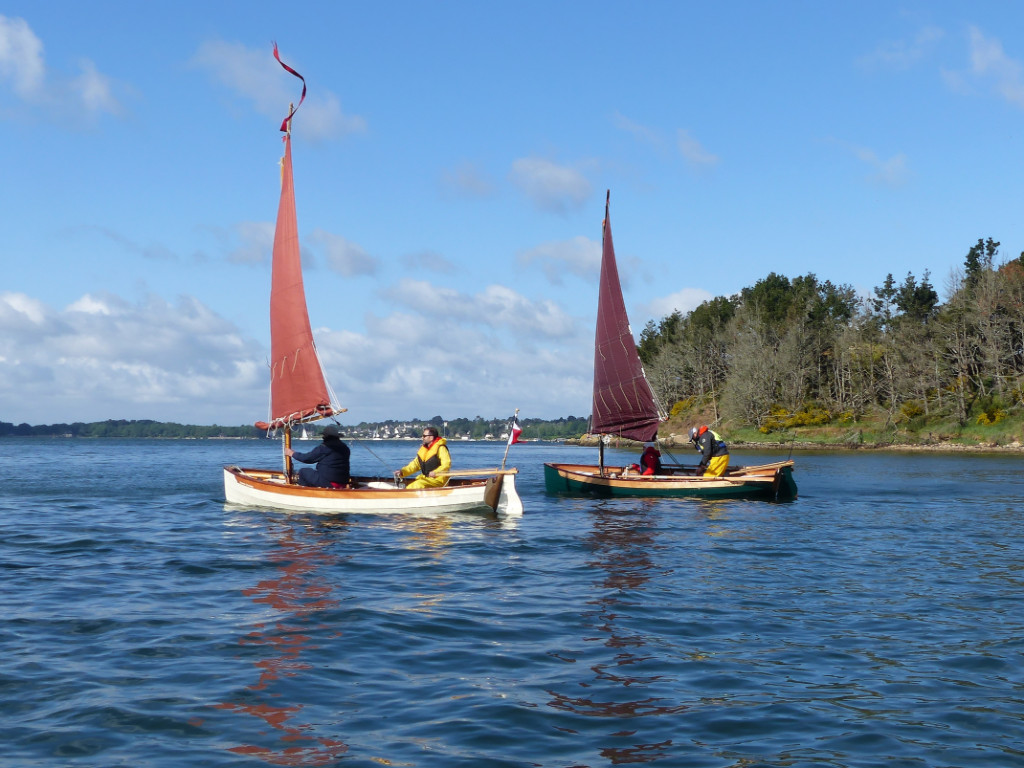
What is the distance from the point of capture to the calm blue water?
7590mm

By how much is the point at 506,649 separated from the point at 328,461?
15.4 meters

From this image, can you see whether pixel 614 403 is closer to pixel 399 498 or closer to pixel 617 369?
pixel 617 369

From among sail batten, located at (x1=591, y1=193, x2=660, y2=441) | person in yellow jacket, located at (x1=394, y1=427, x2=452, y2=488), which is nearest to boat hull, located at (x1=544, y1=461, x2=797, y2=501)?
sail batten, located at (x1=591, y1=193, x2=660, y2=441)

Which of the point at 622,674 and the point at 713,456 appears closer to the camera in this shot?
the point at 622,674

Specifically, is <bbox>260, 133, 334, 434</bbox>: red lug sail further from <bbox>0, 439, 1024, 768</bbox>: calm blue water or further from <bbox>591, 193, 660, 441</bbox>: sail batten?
<bbox>591, 193, 660, 441</bbox>: sail batten

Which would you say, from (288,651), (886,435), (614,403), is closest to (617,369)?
(614,403)

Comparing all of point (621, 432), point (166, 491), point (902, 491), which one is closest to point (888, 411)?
point (902, 491)

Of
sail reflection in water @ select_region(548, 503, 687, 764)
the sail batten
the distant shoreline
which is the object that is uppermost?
the sail batten

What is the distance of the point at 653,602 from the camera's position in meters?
13.4

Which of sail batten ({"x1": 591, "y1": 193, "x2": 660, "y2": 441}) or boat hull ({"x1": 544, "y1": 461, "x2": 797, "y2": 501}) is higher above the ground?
sail batten ({"x1": 591, "y1": 193, "x2": 660, "y2": 441})

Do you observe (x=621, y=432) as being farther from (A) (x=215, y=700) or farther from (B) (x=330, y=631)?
(A) (x=215, y=700)

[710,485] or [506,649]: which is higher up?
[710,485]

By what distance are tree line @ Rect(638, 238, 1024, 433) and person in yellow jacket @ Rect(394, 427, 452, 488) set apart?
246 ft

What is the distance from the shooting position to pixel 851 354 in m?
104
